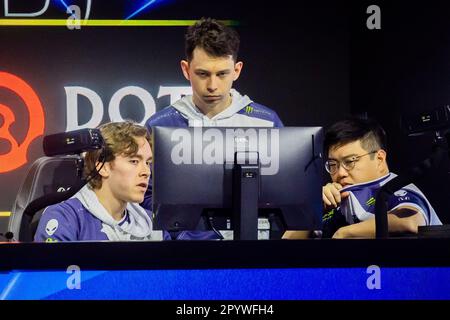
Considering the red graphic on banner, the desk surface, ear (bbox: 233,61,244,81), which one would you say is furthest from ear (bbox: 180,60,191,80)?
the desk surface

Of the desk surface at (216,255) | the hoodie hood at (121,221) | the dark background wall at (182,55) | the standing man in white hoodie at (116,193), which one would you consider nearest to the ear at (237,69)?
the dark background wall at (182,55)

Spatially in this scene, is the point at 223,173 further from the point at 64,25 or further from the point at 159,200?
the point at 64,25

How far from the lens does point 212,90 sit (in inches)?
166

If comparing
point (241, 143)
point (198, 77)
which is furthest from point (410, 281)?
point (198, 77)

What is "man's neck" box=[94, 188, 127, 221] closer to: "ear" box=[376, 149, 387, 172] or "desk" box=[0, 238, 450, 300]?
"ear" box=[376, 149, 387, 172]

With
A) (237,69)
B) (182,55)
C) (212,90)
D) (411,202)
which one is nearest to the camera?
(411,202)

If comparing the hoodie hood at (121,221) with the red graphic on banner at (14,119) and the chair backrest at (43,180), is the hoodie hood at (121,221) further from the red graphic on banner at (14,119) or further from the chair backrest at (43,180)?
the red graphic on banner at (14,119)

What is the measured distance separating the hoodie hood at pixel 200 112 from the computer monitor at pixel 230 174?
6.20 ft

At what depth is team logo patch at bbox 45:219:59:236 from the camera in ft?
9.27

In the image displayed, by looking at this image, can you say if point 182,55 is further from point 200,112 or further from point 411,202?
point 411,202

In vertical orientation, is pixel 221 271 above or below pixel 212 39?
below

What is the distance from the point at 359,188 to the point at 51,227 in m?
1.36

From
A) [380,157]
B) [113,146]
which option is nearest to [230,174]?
[113,146]

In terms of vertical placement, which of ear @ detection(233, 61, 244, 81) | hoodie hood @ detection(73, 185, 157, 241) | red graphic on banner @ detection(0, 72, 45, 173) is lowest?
hoodie hood @ detection(73, 185, 157, 241)
